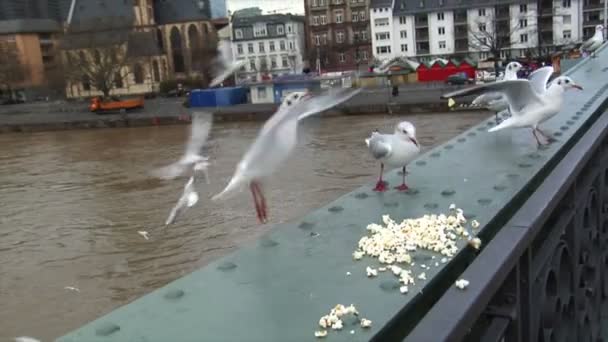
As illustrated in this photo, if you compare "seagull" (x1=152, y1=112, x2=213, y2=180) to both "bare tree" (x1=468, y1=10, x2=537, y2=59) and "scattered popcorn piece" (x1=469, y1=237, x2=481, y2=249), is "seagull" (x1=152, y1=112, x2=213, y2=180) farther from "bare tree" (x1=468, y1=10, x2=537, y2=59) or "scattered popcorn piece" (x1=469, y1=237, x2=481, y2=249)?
"bare tree" (x1=468, y1=10, x2=537, y2=59)

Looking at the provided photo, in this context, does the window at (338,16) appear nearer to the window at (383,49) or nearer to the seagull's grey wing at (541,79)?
the window at (383,49)

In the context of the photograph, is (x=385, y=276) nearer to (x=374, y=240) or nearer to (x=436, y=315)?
(x=374, y=240)

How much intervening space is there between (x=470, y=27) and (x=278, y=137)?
45.6 metres

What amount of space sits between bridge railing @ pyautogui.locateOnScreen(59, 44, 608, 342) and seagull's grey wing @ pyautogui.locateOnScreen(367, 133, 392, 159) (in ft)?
0.30

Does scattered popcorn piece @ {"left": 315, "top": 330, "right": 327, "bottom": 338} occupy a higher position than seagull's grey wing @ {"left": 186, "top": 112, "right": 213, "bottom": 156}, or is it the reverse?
seagull's grey wing @ {"left": 186, "top": 112, "right": 213, "bottom": 156}

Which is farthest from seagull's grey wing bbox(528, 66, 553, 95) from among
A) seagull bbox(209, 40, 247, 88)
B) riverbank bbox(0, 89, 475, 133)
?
riverbank bbox(0, 89, 475, 133)

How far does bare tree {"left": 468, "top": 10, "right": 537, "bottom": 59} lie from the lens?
42.0 metres

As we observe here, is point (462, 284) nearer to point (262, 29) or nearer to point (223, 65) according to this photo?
point (223, 65)

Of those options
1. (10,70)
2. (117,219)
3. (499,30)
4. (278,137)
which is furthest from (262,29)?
(278,137)

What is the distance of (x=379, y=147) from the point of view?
2.66 m

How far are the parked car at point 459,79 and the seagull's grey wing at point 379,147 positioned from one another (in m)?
28.0

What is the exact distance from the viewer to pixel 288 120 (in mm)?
1795

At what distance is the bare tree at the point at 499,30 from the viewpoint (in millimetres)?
42000

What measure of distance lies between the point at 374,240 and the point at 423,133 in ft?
57.2
